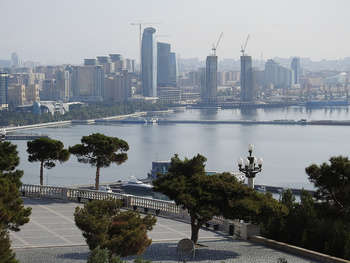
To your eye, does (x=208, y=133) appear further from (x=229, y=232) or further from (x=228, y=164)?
(x=229, y=232)

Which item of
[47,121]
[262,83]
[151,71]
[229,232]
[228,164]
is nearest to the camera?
[229,232]

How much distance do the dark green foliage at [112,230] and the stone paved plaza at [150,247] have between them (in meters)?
0.37

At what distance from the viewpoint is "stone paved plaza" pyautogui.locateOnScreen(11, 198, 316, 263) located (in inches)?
247

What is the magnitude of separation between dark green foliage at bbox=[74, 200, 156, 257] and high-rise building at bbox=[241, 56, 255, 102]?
70834 mm

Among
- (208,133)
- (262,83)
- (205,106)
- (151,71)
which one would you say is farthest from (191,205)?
(262,83)

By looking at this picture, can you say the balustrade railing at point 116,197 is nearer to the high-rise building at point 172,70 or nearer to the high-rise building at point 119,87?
the high-rise building at point 119,87

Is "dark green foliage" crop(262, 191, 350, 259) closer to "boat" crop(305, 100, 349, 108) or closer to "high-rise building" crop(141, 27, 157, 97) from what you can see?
"boat" crop(305, 100, 349, 108)

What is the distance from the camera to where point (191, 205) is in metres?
6.59

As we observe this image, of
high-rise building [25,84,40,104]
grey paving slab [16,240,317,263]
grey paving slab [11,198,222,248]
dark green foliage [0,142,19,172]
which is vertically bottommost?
high-rise building [25,84,40,104]

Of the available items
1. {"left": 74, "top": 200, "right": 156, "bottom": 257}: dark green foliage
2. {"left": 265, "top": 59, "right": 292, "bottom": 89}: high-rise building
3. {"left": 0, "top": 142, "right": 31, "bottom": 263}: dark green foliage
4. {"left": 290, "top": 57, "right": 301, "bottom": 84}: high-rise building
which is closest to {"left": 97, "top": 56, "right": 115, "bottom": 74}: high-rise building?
{"left": 265, "top": 59, "right": 292, "bottom": 89}: high-rise building

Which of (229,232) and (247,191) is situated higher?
(247,191)

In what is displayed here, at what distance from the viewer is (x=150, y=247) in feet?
21.9

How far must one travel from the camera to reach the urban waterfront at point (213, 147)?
23.9m

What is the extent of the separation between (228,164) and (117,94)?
152 ft
